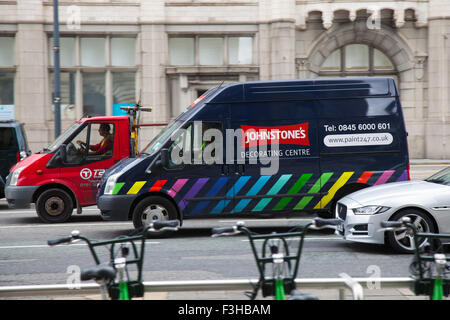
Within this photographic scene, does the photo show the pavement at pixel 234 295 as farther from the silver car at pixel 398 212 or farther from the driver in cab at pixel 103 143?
the driver in cab at pixel 103 143

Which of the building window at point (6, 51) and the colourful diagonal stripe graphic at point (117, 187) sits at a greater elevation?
the building window at point (6, 51)

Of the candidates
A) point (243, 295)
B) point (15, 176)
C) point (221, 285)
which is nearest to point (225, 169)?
point (15, 176)

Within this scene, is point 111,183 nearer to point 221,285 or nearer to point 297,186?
point 297,186

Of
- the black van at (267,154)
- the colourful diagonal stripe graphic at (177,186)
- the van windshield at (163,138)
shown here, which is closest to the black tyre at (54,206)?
the black van at (267,154)

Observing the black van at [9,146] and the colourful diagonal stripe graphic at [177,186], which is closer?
the colourful diagonal stripe graphic at [177,186]

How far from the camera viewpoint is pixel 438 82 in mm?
25672

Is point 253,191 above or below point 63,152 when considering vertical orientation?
below

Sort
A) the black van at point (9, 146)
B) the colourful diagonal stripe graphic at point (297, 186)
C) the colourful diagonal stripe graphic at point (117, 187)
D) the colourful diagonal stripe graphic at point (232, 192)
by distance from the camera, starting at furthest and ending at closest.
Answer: the black van at point (9, 146) < the colourful diagonal stripe graphic at point (297, 186) < the colourful diagonal stripe graphic at point (232, 192) < the colourful diagonal stripe graphic at point (117, 187)

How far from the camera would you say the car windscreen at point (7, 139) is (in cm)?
1552

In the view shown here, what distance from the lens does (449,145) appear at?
82.9ft

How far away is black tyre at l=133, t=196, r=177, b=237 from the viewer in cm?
1027

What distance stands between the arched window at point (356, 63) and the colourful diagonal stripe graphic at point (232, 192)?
16909 mm

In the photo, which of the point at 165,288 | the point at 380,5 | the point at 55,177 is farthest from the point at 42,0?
the point at 165,288

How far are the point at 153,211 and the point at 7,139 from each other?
264 inches
